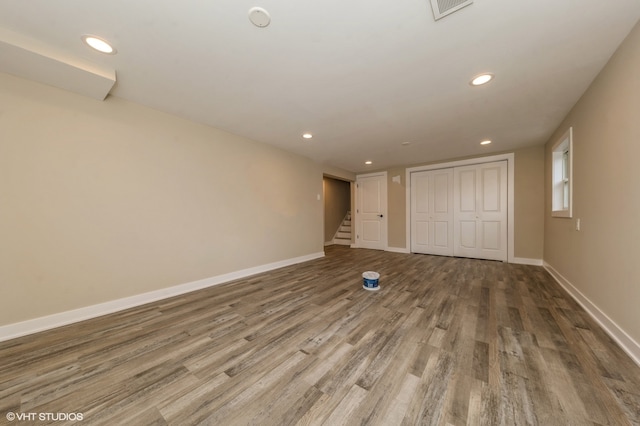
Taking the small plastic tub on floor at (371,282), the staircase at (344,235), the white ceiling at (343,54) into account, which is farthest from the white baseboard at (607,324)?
the staircase at (344,235)

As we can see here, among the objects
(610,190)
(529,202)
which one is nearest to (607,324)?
(610,190)

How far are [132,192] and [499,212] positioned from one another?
21.0 feet

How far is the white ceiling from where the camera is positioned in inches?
56.0

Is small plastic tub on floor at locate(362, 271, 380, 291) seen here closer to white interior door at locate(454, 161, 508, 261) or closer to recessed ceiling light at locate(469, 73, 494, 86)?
recessed ceiling light at locate(469, 73, 494, 86)

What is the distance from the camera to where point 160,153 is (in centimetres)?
280

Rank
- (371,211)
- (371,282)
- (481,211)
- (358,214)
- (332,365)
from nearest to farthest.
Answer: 1. (332,365)
2. (371,282)
3. (481,211)
4. (371,211)
5. (358,214)

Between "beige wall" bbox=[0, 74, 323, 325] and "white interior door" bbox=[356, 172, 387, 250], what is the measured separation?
3.67 meters

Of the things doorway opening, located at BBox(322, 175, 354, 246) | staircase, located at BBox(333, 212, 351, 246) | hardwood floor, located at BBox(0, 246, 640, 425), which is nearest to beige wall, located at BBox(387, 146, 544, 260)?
hardwood floor, located at BBox(0, 246, 640, 425)

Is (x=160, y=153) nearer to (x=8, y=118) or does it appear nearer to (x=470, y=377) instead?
(x=8, y=118)

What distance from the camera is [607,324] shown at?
1888mm

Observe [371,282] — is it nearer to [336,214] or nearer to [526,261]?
[526,261]

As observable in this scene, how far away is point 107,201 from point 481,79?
13.5 ft

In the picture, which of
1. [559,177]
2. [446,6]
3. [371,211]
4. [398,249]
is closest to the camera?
[446,6]

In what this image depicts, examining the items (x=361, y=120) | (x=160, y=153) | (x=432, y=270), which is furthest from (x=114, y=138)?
(x=432, y=270)
